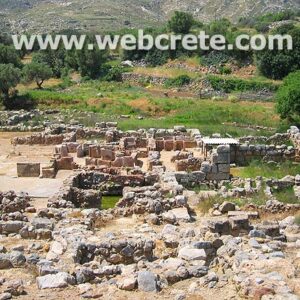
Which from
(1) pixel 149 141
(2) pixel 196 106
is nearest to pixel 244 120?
(2) pixel 196 106

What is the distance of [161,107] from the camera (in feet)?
147

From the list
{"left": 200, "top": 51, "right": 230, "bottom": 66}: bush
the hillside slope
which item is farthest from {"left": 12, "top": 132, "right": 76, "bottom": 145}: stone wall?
the hillside slope

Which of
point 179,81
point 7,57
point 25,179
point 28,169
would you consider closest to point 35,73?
point 7,57

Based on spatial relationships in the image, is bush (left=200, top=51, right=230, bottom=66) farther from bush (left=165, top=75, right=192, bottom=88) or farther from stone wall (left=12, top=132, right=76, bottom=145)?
stone wall (left=12, top=132, right=76, bottom=145)

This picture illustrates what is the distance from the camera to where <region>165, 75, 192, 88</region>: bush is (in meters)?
59.1

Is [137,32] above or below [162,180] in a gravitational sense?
above

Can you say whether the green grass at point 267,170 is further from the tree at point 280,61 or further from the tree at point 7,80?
the tree at point 280,61

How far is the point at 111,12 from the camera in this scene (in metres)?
136

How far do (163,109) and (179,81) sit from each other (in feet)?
50.4

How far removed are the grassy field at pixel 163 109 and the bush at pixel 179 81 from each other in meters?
6.00

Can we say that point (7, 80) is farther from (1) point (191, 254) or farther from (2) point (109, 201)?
(1) point (191, 254)

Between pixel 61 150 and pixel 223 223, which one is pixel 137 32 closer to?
pixel 61 150

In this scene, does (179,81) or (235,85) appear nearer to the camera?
(235,85)

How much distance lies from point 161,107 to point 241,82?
1360cm
